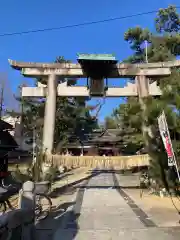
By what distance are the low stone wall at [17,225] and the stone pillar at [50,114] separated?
34.3ft

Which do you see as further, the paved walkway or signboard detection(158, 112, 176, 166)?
signboard detection(158, 112, 176, 166)

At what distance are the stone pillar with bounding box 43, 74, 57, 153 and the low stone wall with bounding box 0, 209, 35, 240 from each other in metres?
10.4

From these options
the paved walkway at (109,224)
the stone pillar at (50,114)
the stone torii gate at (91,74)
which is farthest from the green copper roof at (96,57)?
the paved walkway at (109,224)

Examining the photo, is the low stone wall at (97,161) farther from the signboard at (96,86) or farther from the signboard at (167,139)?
the signboard at (167,139)

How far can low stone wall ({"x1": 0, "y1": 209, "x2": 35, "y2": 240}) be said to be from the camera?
4.45 m

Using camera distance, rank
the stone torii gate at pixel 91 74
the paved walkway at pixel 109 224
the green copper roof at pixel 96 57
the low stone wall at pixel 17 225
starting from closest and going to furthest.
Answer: the low stone wall at pixel 17 225 < the paved walkway at pixel 109 224 < the green copper roof at pixel 96 57 < the stone torii gate at pixel 91 74

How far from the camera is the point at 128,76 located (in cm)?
1759

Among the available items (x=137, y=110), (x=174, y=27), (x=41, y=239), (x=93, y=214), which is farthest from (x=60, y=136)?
(x=41, y=239)

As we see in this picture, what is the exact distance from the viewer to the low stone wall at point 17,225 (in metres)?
4.45

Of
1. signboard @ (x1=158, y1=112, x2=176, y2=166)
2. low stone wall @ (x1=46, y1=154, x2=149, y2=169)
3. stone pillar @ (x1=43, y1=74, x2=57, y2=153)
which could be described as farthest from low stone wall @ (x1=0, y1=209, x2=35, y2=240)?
stone pillar @ (x1=43, y1=74, x2=57, y2=153)

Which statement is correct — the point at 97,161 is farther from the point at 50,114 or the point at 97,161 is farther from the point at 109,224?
the point at 109,224

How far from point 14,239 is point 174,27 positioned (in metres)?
36.0

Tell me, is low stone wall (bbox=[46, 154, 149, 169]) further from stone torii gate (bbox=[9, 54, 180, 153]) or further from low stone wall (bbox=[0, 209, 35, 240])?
low stone wall (bbox=[0, 209, 35, 240])

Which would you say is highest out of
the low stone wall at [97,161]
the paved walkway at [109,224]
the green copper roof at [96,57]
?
the green copper roof at [96,57]
